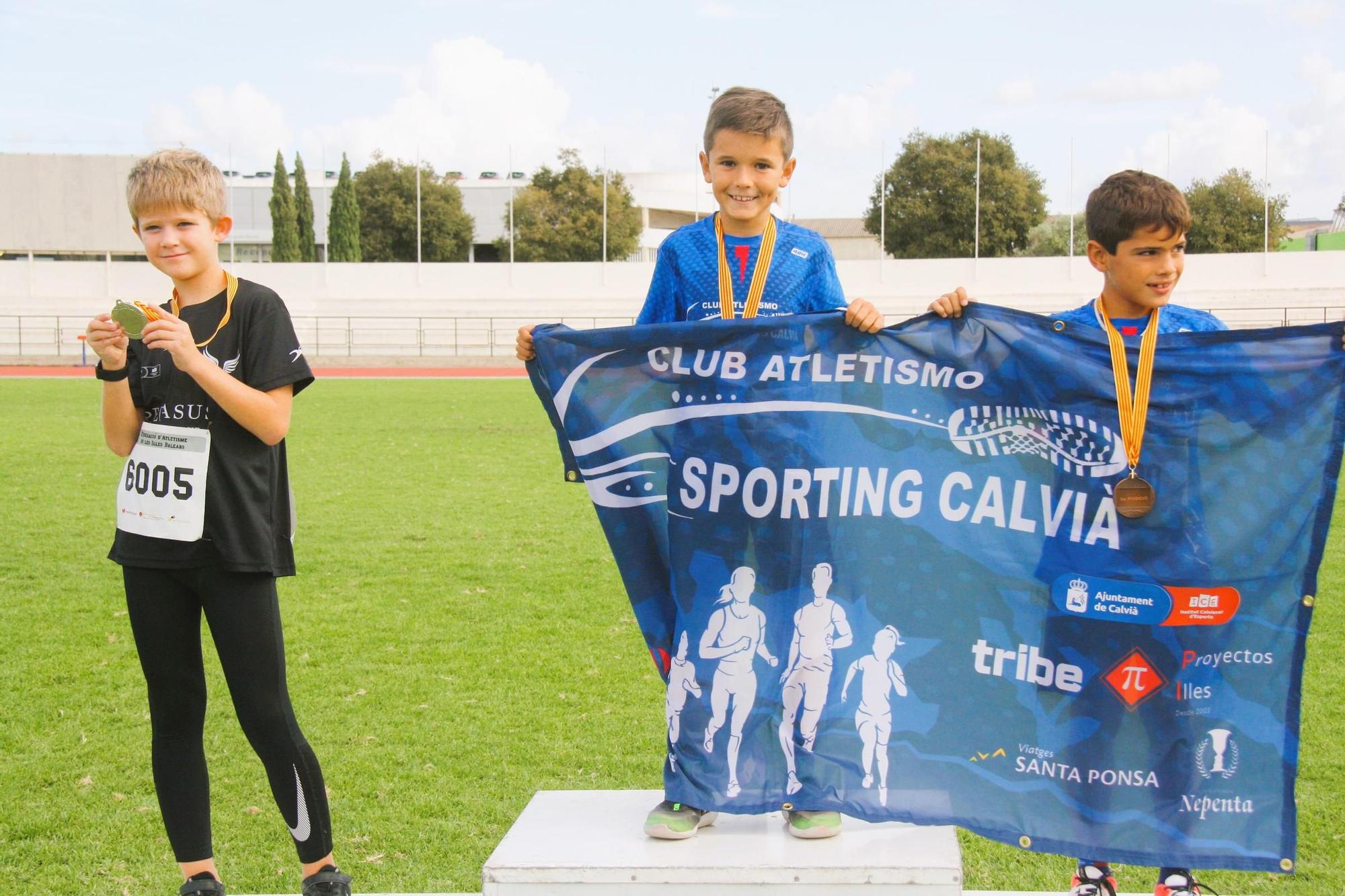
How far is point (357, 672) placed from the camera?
5.49 meters

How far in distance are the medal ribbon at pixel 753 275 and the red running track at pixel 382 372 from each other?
2510 centimetres

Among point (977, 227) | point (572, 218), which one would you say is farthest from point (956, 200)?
point (572, 218)

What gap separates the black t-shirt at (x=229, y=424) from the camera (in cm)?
286

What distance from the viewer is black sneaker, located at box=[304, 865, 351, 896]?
2971 mm

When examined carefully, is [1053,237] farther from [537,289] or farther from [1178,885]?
[1178,885]

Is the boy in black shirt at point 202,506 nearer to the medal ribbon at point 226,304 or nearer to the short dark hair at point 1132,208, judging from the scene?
the medal ribbon at point 226,304

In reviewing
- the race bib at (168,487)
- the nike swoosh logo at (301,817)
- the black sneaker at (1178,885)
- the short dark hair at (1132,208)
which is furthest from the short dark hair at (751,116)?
the black sneaker at (1178,885)

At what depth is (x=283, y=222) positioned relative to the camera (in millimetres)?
54344

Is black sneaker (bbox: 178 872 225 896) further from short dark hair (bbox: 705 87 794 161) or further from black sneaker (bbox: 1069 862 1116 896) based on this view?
short dark hair (bbox: 705 87 794 161)

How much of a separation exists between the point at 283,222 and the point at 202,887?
181ft

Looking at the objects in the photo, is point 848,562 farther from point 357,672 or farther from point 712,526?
point 357,672

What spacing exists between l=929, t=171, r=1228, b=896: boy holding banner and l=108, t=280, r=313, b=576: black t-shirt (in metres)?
1.65

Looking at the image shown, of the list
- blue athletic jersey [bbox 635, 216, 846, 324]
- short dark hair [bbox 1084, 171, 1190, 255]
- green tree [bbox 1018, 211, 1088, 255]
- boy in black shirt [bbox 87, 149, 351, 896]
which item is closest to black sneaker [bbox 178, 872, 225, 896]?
boy in black shirt [bbox 87, 149, 351, 896]

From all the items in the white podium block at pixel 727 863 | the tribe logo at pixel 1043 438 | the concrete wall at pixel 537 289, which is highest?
the concrete wall at pixel 537 289
